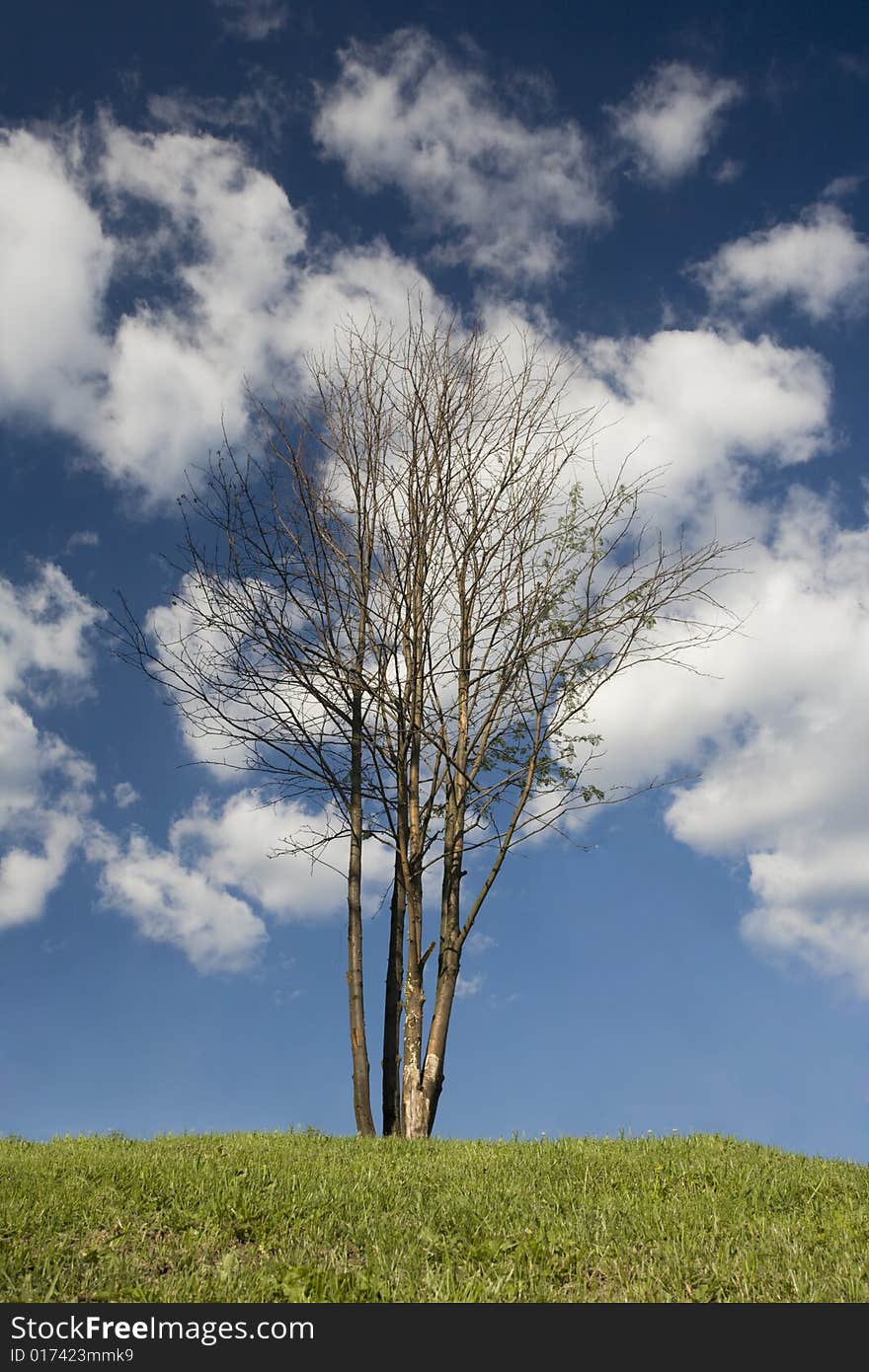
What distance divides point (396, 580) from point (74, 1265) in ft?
32.4

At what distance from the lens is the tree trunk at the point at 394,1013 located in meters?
13.2

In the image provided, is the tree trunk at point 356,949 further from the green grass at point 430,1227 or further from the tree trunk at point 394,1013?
the green grass at point 430,1227

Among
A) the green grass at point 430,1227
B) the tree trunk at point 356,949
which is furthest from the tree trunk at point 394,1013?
the green grass at point 430,1227

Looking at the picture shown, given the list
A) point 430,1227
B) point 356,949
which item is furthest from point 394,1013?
point 430,1227

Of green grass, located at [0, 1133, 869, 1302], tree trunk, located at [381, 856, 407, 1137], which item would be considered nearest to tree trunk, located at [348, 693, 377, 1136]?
tree trunk, located at [381, 856, 407, 1137]

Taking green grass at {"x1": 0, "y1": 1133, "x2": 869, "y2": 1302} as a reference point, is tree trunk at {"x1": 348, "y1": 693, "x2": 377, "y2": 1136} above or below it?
above

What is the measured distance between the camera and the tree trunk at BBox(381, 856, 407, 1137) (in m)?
13.2

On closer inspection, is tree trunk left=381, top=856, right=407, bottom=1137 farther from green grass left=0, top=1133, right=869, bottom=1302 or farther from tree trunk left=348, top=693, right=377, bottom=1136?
green grass left=0, top=1133, right=869, bottom=1302

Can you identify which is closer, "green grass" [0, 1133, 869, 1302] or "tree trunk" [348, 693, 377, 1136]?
"green grass" [0, 1133, 869, 1302]

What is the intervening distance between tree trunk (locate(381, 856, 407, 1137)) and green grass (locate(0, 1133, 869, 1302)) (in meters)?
3.88

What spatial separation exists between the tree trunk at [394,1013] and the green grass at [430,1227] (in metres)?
3.88

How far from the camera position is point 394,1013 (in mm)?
13414

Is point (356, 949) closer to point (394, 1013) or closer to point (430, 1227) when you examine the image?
point (394, 1013)
